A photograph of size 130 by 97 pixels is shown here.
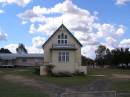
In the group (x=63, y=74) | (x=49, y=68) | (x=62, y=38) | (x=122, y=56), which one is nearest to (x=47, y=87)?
(x=63, y=74)

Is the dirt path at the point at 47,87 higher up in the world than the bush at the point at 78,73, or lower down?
lower down

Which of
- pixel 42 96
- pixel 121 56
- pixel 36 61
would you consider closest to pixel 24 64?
pixel 36 61

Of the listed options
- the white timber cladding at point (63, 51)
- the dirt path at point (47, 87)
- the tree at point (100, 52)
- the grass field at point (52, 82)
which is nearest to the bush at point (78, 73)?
the white timber cladding at point (63, 51)

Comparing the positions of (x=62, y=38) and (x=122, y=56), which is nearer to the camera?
(x=62, y=38)

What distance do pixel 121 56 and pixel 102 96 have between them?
81.2m

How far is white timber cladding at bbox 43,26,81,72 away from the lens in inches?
2292

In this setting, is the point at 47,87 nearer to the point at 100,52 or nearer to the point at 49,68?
the point at 49,68

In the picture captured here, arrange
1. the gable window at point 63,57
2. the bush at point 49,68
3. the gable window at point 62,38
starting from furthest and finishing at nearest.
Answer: the gable window at point 62,38, the gable window at point 63,57, the bush at point 49,68

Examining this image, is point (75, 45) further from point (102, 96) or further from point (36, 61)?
point (36, 61)

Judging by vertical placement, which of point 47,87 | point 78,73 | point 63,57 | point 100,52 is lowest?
point 47,87

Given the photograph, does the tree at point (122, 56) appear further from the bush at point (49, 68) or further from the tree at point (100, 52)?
the bush at point (49, 68)

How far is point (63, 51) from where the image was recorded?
58.3 m

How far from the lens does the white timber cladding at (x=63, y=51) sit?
191 feet

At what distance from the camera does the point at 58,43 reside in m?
59.6
